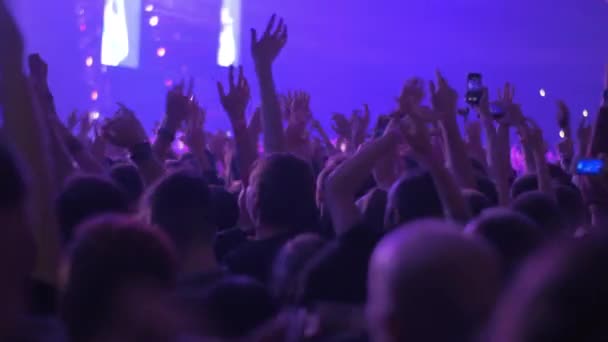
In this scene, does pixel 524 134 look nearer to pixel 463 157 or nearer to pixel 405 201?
pixel 463 157

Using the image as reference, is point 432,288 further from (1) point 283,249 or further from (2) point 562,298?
(1) point 283,249

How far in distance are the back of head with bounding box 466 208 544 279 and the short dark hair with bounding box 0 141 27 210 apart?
120 centimetres

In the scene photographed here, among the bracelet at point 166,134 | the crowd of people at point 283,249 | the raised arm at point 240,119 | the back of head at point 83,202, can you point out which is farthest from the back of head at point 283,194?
the bracelet at point 166,134

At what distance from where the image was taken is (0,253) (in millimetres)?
1209

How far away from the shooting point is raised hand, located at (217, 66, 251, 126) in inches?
162

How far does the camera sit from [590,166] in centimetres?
308

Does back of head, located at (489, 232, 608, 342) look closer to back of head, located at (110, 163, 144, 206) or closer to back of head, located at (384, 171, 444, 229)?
back of head, located at (384, 171, 444, 229)

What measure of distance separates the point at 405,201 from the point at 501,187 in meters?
1.16

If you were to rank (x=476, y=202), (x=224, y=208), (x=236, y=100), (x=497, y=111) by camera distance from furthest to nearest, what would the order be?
(x=497, y=111)
(x=236, y=100)
(x=224, y=208)
(x=476, y=202)

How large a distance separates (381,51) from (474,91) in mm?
23544

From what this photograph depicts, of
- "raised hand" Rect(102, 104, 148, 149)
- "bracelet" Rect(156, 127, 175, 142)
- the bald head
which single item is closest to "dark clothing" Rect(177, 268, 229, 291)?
the bald head

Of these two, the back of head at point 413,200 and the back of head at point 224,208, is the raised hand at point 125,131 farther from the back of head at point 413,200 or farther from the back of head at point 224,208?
the back of head at point 413,200

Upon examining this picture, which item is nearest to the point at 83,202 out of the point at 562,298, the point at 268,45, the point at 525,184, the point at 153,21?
the point at 562,298

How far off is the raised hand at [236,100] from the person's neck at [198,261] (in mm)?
1794
